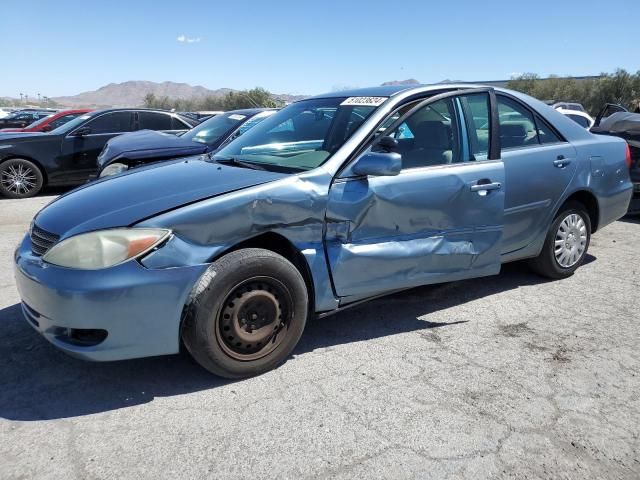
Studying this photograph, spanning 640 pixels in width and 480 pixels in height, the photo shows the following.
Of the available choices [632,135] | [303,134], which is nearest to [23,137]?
[303,134]

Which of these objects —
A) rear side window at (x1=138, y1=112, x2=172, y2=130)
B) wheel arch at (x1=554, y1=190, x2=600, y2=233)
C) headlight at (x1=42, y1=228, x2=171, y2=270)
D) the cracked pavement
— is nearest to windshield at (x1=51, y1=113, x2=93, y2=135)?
rear side window at (x1=138, y1=112, x2=172, y2=130)

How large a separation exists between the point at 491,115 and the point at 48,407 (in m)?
3.56

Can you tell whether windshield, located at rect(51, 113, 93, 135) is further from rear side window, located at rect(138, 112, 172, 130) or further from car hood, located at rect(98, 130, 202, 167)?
car hood, located at rect(98, 130, 202, 167)

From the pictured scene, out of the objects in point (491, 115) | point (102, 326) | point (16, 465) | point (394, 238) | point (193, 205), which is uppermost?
point (491, 115)

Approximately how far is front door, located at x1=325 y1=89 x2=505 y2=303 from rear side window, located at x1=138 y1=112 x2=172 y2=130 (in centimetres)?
743

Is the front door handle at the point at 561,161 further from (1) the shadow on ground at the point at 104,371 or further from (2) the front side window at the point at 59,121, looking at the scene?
(2) the front side window at the point at 59,121

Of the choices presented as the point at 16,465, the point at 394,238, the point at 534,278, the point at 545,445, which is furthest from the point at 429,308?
the point at 16,465

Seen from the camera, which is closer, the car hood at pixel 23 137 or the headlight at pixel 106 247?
the headlight at pixel 106 247

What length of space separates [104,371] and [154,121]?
7.79 metres

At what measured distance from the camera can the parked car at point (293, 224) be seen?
8.87 ft

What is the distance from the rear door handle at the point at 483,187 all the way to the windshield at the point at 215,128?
4.36 metres

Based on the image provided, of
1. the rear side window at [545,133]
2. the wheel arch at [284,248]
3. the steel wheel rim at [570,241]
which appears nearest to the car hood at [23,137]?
the wheel arch at [284,248]

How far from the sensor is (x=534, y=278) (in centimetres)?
496

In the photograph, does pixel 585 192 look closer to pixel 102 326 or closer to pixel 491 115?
pixel 491 115
